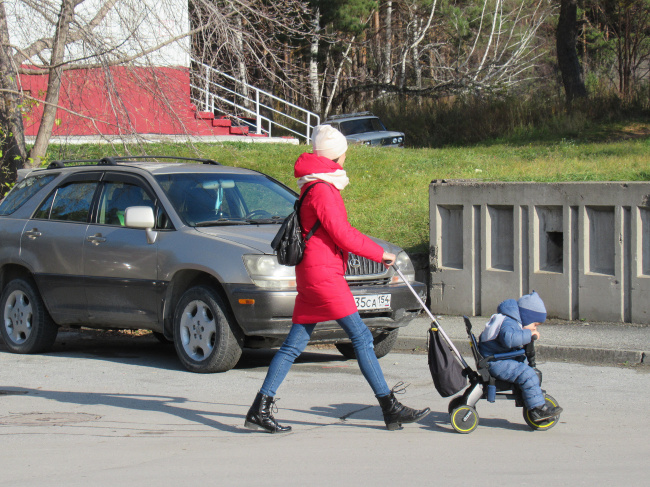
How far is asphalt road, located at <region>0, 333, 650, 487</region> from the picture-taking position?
172 inches

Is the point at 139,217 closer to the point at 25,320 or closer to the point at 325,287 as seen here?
the point at 25,320

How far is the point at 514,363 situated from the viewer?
5176 millimetres

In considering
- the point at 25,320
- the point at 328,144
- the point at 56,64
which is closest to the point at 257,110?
the point at 56,64

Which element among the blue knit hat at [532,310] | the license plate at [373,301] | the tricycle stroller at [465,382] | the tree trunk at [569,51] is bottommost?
the tricycle stroller at [465,382]

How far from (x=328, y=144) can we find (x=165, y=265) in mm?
2733

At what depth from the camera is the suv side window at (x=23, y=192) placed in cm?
911

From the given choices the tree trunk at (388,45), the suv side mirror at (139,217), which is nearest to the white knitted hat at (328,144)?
the suv side mirror at (139,217)

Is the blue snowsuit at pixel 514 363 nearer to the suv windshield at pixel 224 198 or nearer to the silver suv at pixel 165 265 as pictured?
the silver suv at pixel 165 265

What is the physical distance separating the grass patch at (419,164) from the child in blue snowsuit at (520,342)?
575 centimetres

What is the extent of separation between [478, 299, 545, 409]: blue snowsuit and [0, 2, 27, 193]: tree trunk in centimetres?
822

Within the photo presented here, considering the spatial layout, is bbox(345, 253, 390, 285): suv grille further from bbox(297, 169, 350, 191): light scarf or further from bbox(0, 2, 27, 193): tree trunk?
bbox(0, 2, 27, 193): tree trunk

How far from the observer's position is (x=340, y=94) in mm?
39750

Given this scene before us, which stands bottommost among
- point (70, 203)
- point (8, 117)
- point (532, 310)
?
point (532, 310)

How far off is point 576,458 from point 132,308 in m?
4.49
